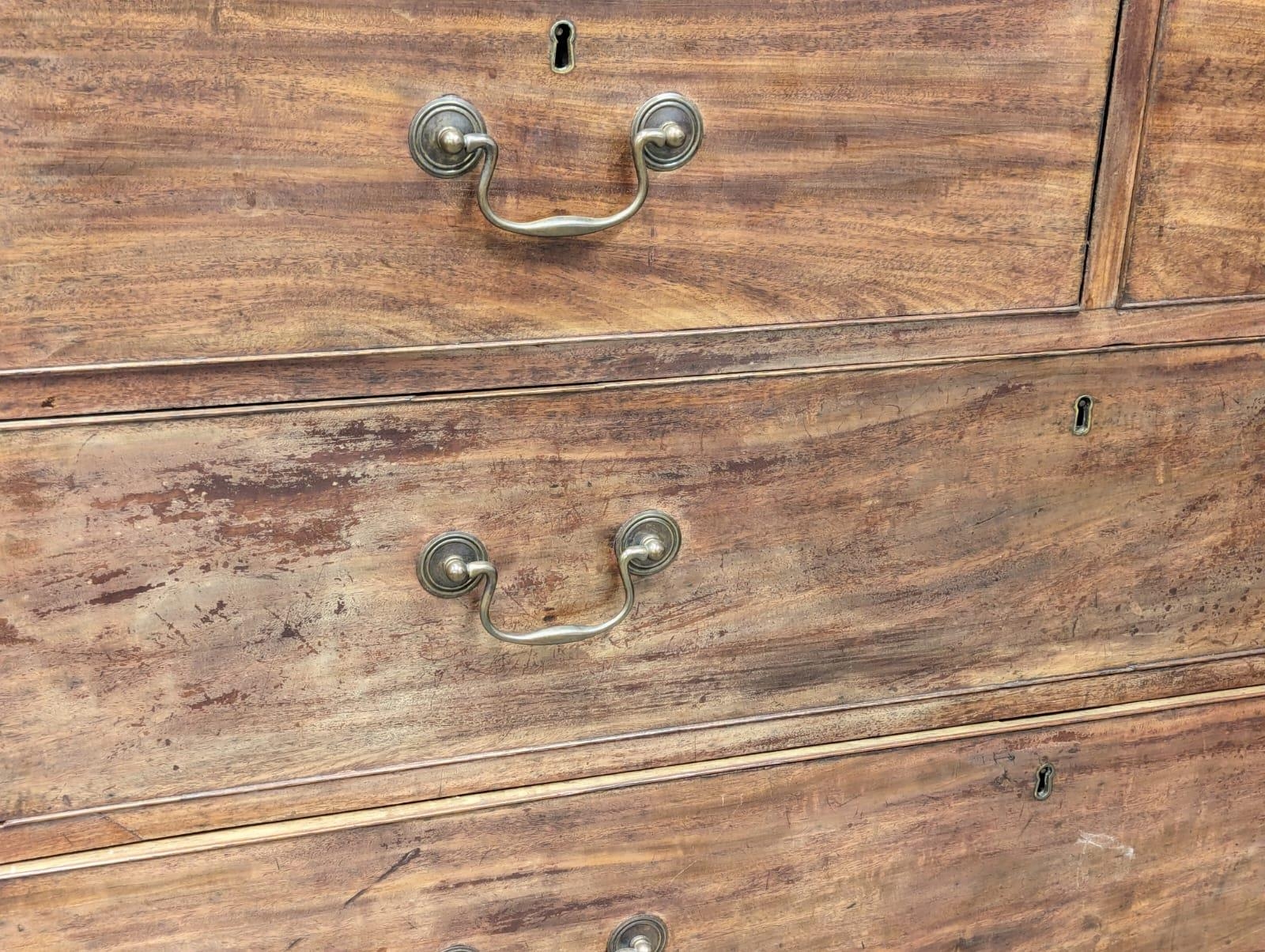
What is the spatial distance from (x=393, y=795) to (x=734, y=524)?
258 mm

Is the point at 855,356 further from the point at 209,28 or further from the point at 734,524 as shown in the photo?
the point at 209,28

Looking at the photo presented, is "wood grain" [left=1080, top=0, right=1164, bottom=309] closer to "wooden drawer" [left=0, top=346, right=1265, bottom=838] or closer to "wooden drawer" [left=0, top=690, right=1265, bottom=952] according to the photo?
"wooden drawer" [left=0, top=346, right=1265, bottom=838]

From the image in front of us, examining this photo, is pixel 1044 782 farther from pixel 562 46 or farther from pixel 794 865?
pixel 562 46

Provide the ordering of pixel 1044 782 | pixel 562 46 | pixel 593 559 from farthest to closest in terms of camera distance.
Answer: pixel 1044 782 < pixel 593 559 < pixel 562 46

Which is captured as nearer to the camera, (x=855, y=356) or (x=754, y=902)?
(x=855, y=356)

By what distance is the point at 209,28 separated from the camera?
0.55m

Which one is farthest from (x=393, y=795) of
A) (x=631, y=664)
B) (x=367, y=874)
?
(x=631, y=664)

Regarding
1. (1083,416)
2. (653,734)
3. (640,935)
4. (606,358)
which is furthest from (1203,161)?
(640,935)

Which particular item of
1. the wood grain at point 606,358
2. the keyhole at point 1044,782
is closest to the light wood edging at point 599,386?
the wood grain at point 606,358

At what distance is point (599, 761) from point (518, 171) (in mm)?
357

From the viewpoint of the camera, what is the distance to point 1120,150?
67cm

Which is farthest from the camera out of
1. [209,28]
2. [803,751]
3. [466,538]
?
[803,751]

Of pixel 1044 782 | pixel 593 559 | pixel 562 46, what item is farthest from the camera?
pixel 1044 782

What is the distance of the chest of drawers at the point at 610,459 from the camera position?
0.59m
